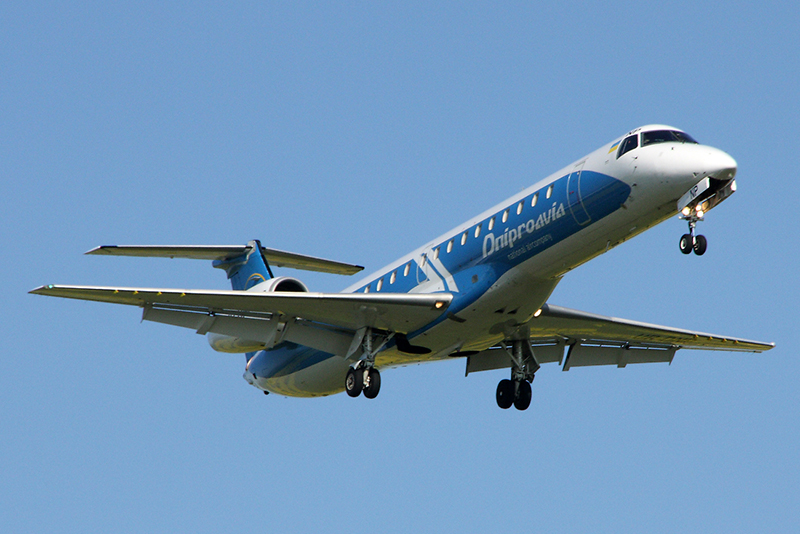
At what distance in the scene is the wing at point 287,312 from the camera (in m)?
22.3

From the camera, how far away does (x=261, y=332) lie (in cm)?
2403

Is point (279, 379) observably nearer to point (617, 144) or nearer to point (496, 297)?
point (496, 297)

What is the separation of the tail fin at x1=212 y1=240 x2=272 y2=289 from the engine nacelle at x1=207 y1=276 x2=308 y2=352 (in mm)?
2830

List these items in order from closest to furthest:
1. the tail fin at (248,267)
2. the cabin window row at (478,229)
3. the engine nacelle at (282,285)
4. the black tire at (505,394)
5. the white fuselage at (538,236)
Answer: the white fuselage at (538,236), the cabin window row at (478,229), the engine nacelle at (282,285), the black tire at (505,394), the tail fin at (248,267)

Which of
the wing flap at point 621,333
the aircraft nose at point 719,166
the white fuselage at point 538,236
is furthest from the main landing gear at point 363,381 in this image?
the aircraft nose at point 719,166

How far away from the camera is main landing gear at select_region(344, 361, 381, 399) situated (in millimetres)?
23609

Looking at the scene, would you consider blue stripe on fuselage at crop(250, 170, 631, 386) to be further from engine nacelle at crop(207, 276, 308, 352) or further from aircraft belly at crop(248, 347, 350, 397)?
aircraft belly at crop(248, 347, 350, 397)

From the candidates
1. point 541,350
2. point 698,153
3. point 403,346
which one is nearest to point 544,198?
point 698,153

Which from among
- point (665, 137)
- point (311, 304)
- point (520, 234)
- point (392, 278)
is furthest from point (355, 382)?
point (665, 137)

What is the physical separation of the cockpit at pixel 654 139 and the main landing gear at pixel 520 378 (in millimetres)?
6477

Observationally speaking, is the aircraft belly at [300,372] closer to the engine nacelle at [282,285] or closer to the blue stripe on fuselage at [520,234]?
the engine nacelle at [282,285]

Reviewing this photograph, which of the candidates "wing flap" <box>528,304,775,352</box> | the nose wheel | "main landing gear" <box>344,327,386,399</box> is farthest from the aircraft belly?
the nose wheel

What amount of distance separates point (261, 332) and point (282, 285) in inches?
53.8

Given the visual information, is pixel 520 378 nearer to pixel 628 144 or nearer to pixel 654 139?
pixel 628 144
